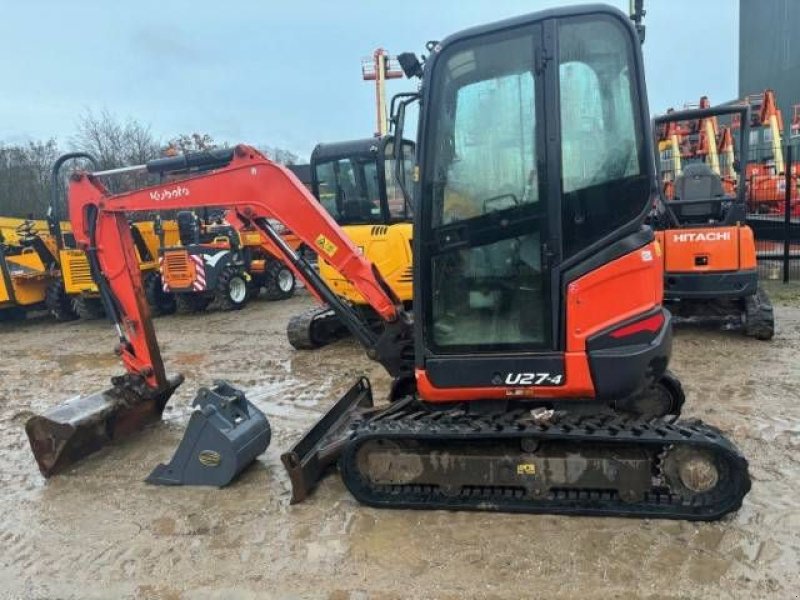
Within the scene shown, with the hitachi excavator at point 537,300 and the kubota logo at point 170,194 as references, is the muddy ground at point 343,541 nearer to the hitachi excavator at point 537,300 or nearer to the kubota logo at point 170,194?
the hitachi excavator at point 537,300

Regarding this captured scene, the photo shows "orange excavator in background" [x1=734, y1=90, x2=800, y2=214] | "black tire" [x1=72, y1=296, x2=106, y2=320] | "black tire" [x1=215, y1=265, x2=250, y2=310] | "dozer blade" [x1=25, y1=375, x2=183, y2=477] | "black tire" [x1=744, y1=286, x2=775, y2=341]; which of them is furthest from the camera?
"orange excavator in background" [x1=734, y1=90, x2=800, y2=214]

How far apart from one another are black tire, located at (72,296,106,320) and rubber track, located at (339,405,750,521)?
927 cm

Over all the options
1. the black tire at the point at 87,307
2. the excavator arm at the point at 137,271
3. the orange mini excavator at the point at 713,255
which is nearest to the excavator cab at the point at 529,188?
the excavator arm at the point at 137,271

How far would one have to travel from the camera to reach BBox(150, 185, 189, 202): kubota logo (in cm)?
425

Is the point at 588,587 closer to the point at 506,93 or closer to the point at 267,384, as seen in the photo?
the point at 506,93

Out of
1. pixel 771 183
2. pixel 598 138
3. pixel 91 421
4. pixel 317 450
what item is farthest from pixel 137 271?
pixel 771 183

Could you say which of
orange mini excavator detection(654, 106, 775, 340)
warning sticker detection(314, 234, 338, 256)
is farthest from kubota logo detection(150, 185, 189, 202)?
orange mini excavator detection(654, 106, 775, 340)

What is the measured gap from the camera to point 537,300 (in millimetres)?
3334

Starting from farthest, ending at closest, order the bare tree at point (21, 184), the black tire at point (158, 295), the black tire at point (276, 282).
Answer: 1. the bare tree at point (21, 184)
2. the black tire at point (276, 282)
3. the black tire at point (158, 295)

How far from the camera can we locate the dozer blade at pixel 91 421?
167 inches

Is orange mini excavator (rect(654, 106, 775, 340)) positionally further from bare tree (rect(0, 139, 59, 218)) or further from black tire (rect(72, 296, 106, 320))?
bare tree (rect(0, 139, 59, 218))

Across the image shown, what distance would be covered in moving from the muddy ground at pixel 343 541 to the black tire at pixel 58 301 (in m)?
7.15

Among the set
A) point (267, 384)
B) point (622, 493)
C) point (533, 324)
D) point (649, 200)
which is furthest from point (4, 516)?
point (649, 200)

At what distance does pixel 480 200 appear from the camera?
332 centimetres
